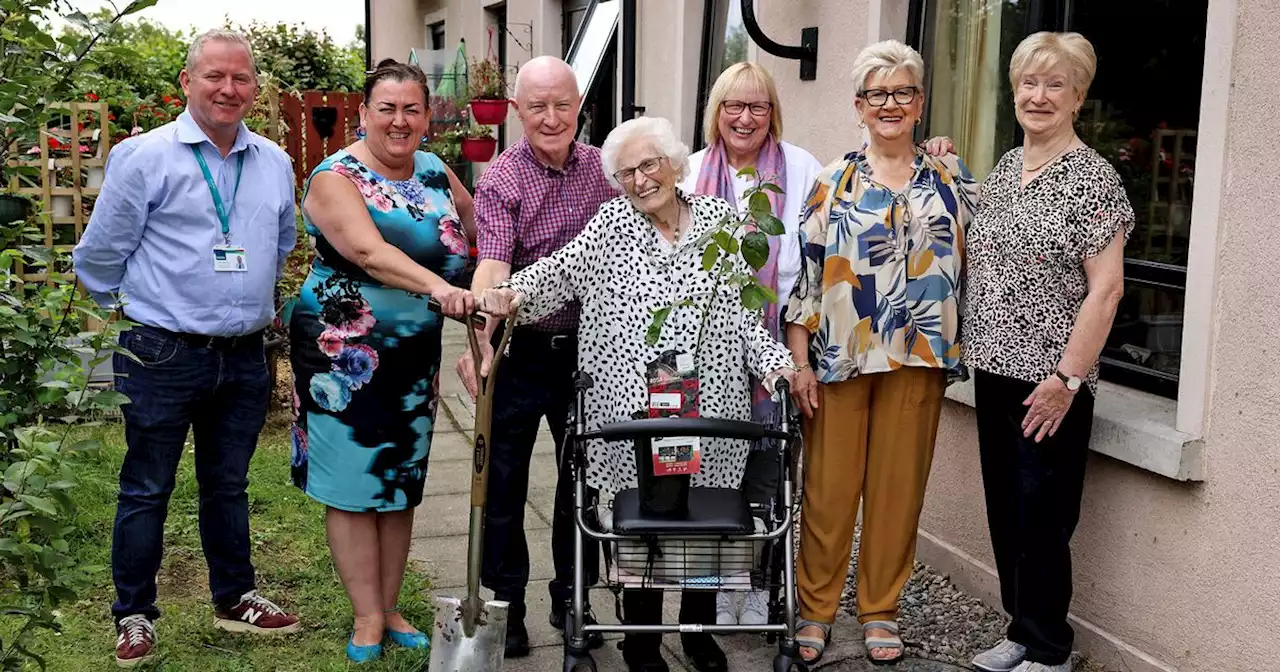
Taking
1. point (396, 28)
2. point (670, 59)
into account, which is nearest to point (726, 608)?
point (670, 59)

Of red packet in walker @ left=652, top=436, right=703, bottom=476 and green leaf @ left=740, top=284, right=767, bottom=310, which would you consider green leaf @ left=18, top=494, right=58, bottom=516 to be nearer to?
red packet in walker @ left=652, top=436, right=703, bottom=476

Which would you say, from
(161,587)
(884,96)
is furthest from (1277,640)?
(161,587)

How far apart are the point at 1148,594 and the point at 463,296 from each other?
88.1 inches

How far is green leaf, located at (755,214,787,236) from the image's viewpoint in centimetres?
360

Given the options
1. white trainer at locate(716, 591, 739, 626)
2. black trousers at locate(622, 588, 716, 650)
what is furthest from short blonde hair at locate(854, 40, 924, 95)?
white trainer at locate(716, 591, 739, 626)

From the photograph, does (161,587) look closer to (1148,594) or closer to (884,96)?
(884,96)

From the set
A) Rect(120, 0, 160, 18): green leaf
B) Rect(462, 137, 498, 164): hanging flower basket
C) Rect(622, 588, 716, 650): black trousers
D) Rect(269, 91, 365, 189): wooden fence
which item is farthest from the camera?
Rect(269, 91, 365, 189): wooden fence

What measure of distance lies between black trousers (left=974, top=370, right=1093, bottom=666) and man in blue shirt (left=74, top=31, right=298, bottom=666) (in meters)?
2.34

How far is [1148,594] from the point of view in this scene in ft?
12.1

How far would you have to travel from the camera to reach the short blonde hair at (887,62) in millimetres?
3699

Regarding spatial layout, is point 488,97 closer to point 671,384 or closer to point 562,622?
point 562,622

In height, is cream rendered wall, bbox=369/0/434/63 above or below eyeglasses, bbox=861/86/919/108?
above

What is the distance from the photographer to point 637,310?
3.65 meters

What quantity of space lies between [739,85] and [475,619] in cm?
187
